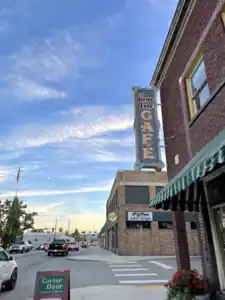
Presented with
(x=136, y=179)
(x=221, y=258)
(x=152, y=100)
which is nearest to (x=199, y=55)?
(x=152, y=100)

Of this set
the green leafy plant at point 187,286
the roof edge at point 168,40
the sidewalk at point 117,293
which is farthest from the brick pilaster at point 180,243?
the roof edge at point 168,40

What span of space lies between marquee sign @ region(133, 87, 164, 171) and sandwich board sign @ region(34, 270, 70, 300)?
386 cm

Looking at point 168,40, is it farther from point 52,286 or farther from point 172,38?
point 52,286

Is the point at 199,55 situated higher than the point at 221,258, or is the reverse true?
the point at 199,55

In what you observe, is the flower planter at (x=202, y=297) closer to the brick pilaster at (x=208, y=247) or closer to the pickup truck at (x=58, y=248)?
the brick pilaster at (x=208, y=247)

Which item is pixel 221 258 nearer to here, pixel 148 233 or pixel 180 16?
pixel 180 16

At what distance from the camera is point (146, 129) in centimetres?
889

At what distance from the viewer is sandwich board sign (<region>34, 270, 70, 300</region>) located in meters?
5.51

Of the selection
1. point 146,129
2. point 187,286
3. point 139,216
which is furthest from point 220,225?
point 139,216

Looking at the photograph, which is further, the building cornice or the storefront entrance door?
the building cornice

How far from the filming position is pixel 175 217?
829 cm

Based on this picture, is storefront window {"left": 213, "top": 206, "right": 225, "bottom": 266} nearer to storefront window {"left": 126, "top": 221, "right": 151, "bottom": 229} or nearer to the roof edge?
the roof edge

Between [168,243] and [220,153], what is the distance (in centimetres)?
2673

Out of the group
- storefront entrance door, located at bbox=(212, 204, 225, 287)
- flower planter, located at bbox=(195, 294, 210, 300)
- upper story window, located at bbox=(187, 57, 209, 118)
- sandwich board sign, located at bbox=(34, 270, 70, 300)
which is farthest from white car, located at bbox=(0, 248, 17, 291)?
upper story window, located at bbox=(187, 57, 209, 118)
